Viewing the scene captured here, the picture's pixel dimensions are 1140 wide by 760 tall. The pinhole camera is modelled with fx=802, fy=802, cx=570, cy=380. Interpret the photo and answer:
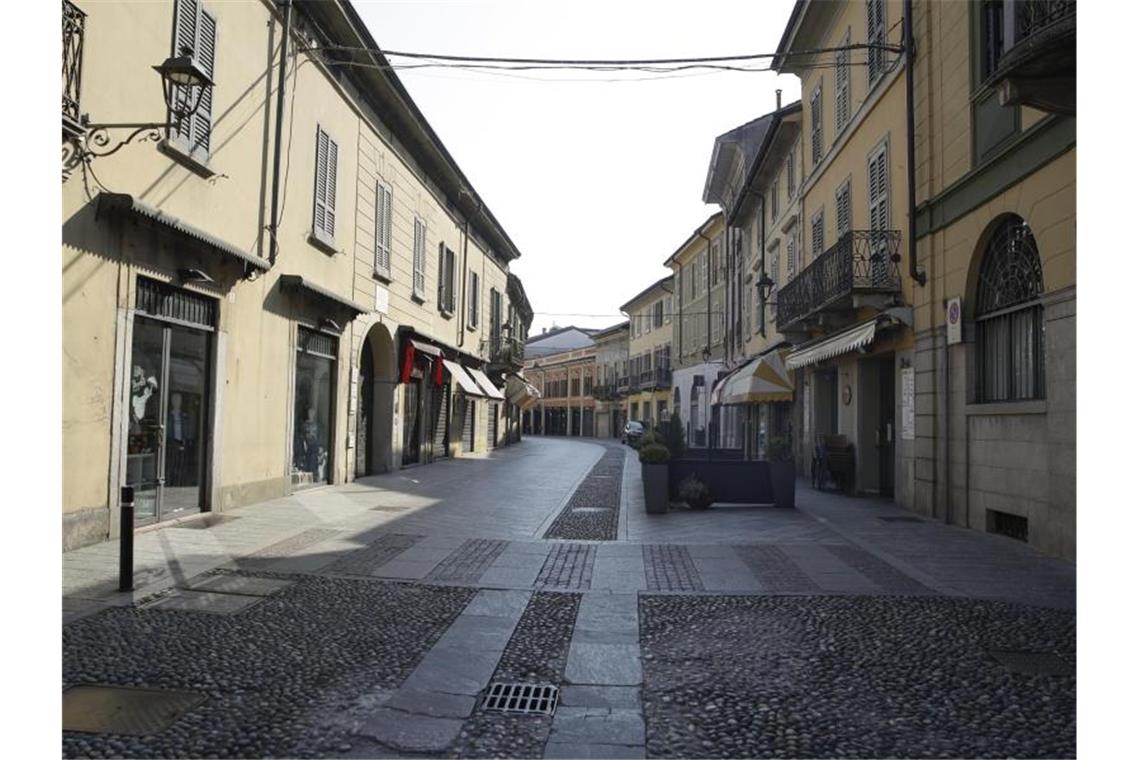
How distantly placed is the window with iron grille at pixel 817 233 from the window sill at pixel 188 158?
12.6 meters

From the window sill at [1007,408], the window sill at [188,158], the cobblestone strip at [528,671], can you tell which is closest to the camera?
the cobblestone strip at [528,671]

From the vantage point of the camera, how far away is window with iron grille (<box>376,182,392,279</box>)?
16.6 meters

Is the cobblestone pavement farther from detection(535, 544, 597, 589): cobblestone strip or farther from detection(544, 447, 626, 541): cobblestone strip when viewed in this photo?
detection(544, 447, 626, 541): cobblestone strip

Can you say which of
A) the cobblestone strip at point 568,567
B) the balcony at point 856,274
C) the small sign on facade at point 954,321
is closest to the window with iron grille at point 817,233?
the balcony at point 856,274

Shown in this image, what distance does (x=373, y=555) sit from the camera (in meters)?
8.05

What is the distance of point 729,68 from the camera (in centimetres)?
1092

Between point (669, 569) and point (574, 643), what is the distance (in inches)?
105

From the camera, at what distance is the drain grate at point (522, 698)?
404cm

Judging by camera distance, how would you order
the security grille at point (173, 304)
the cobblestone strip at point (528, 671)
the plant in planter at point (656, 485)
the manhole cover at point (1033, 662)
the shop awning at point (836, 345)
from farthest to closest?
the shop awning at point (836, 345) < the plant in planter at point (656, 485) < the security grille at point (173, 304) < the manhole cover at point (1033, 662) < the cobblestone strip at point (528, 671)

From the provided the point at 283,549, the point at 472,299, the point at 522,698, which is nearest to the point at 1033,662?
the point at 522,698

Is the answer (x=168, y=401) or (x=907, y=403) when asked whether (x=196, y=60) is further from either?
(x=907, y=403)

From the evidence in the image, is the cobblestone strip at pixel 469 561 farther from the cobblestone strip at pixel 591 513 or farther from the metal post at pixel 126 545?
the metal post at pixel 126 545

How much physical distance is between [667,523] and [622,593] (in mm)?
4374

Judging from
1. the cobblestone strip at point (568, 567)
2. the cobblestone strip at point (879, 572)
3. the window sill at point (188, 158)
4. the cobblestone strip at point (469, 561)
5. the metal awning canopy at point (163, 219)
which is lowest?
the cobblestone strip at point (568, 567)
